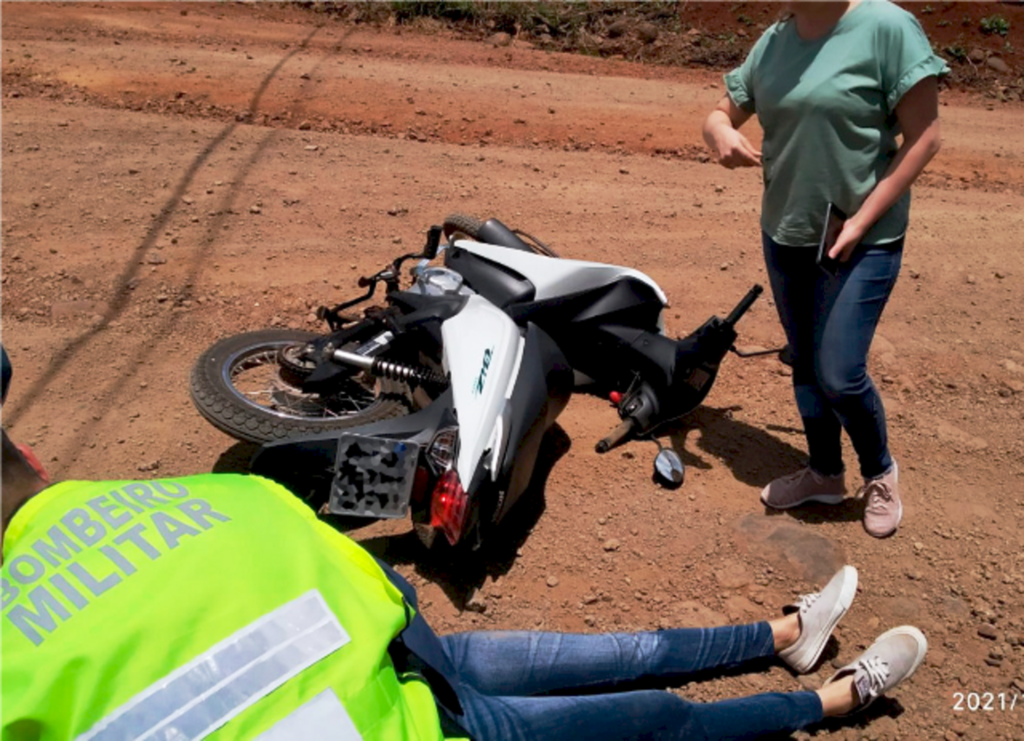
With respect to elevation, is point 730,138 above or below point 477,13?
above

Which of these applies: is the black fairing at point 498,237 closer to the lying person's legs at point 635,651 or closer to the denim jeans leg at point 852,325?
the denim jeans leg at point 852,325

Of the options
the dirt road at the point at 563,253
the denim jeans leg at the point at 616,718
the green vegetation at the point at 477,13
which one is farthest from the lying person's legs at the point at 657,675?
the green vegetation at the point at 477,13

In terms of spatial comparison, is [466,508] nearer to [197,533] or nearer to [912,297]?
[197,533]

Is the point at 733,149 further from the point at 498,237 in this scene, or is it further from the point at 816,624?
the point at 816,624

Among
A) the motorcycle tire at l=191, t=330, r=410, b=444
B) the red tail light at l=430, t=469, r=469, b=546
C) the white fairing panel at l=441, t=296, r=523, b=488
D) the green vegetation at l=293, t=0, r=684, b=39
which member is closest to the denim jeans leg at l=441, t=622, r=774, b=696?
the red tail light at l=430, t=469, r=469, b=546

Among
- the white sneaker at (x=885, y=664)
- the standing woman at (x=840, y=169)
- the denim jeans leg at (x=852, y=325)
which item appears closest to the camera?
the white sneaker at (x=885, y=664)

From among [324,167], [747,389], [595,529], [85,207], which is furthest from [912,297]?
[85,207]

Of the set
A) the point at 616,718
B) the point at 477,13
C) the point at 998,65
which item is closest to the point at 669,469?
the point at 616,718

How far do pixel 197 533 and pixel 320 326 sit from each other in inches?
143

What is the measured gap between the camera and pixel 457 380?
10.9ft

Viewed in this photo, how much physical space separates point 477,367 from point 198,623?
6.76ft

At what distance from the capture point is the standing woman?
295cm

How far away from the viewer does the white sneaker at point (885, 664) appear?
2838mm

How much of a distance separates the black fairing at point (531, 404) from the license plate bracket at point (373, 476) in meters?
0.33
